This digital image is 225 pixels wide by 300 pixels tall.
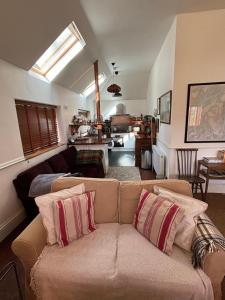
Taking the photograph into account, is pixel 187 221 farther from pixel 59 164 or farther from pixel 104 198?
pixel 59 164

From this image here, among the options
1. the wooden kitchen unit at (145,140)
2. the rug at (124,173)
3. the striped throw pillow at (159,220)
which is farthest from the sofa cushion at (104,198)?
the wooden kitchen unit at (145,140)

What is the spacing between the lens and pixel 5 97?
2270 mm

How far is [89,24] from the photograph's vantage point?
2830 millimetres

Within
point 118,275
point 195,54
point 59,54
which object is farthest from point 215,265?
point 59,54

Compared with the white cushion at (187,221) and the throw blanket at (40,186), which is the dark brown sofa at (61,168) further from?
the white cushion at (187,221)

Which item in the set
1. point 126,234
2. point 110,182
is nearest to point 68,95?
point 110,182

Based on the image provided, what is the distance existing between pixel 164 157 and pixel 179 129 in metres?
0.71

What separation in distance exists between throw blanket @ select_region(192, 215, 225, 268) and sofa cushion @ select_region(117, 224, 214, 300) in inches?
3.0

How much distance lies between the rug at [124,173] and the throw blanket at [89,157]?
701 millimetres

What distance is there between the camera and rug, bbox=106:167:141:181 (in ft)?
14.1

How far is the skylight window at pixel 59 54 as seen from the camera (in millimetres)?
3160

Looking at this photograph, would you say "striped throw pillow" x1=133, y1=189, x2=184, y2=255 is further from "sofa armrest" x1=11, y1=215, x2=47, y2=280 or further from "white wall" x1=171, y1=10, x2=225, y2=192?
"white wall" x1=171, y1=10, x2=225, y2=192

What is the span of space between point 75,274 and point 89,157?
2935 millimetres

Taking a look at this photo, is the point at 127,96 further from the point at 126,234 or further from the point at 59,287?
the point at 59,287
